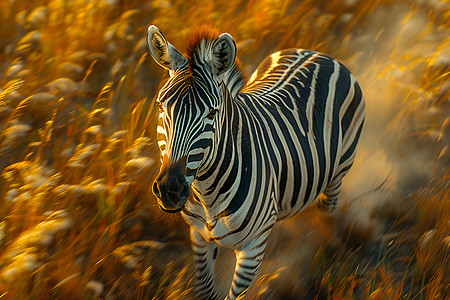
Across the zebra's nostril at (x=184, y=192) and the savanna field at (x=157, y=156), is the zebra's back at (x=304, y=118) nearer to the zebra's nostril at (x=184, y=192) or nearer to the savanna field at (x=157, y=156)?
the savanna field at (x=157, y=156)

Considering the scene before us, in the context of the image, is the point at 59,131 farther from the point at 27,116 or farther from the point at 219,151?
the point at 219,151

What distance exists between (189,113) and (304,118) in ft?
3.86

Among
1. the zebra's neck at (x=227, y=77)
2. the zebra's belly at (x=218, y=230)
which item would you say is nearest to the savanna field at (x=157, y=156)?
the zebra's belly at (x=218, y=230)

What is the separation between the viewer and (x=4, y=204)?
96.9 inches

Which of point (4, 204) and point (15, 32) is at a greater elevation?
point (15, 32)

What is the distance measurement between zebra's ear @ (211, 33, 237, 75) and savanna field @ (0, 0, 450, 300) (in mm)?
838

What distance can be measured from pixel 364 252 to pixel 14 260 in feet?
9.09

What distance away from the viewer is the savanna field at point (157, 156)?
2.53 meters

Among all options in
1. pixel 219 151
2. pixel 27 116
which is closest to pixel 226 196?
pixel 219 151

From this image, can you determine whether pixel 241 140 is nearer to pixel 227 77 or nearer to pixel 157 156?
pixel 227 77

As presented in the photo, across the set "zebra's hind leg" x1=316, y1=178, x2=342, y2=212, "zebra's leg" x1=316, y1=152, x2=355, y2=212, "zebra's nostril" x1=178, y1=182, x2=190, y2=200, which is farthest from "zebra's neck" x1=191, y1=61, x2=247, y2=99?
"zebra's hind leg" x1=316, y1=178, x2=342, y2=212

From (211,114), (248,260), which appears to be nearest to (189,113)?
(211,114)

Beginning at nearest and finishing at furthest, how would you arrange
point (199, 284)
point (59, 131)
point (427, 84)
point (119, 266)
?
1. point (119, 266)
2. point (199, 284)
3. point (59, 131)
4. point (427, 84)

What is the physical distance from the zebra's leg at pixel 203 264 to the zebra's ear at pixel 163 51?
42.5 inches
